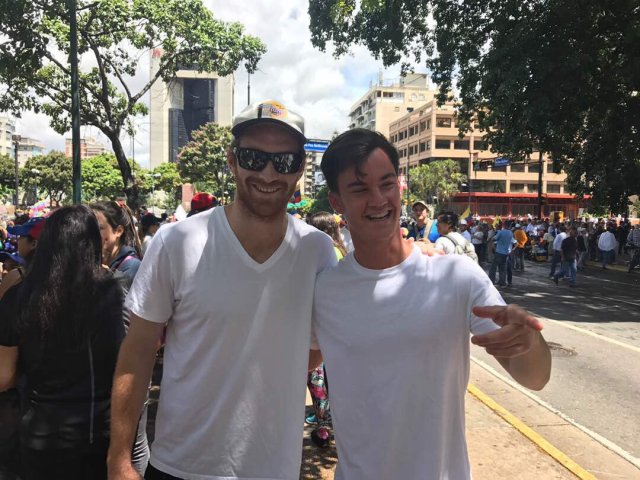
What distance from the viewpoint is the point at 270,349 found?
5.92 ft

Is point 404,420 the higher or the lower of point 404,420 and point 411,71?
the lower

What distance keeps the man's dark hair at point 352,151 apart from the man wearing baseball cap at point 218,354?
34 cm

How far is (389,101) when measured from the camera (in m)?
105

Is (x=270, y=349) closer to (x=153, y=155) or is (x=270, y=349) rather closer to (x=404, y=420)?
(x=404, y=420)

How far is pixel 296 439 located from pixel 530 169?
76.2m

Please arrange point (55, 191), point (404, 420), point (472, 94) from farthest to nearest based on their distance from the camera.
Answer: point (55, 191), point (472, 94), point (404, 420)

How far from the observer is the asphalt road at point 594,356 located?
4969mm

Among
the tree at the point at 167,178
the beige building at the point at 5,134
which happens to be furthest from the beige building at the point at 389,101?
the beige building at the point at 5,134

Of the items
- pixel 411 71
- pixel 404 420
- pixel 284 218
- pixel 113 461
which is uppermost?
pixel 411 71

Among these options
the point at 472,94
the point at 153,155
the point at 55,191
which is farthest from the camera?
the point at 153,155

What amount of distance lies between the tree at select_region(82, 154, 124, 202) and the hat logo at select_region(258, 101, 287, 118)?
201 feet

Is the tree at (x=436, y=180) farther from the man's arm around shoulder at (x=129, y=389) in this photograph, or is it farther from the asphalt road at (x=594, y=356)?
the man's arm around shoulder at (x=129, y=389)

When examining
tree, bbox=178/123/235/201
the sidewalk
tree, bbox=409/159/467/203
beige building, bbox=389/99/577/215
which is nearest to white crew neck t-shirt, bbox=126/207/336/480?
the sidewalk

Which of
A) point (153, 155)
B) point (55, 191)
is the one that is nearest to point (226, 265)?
point (55, 191)
